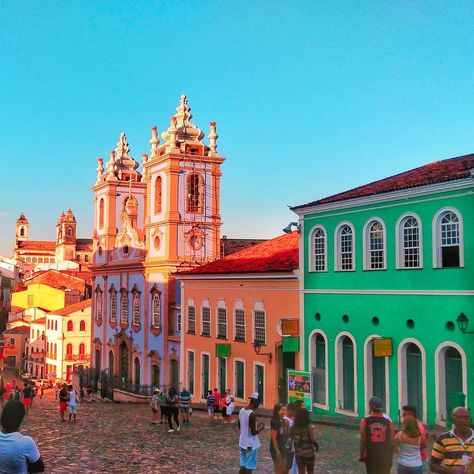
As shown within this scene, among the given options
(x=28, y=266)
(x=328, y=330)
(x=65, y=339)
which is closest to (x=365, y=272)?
(x=328, y=330)

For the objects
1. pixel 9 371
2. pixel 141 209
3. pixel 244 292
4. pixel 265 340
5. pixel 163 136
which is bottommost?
pixel 9 371

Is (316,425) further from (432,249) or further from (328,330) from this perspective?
(432,249)

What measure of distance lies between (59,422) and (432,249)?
13.7m

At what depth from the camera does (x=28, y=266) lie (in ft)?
526

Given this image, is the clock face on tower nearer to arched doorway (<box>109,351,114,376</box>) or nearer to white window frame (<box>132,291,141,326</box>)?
white window frame (<box>132,291,141,326</box>)

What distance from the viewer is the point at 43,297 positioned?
8819 cm

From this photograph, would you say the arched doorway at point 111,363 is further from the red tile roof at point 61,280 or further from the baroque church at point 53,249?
the baroque church at point 53,249

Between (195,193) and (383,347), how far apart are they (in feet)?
78.7

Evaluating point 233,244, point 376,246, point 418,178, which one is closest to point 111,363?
point 233,244

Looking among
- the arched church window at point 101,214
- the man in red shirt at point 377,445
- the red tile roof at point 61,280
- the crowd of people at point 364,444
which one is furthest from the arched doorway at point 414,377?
the red tile roof at point 61,280

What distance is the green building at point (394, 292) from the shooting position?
19.9 metres

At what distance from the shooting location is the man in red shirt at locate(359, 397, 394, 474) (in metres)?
9.08

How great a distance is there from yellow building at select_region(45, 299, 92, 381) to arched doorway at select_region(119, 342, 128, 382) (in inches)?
1012

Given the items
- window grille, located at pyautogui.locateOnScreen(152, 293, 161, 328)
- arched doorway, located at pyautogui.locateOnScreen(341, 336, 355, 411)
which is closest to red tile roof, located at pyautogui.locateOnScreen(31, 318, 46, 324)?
window grille, located at pyautogui.locateOnScreen(152, 293, 161, 328)
